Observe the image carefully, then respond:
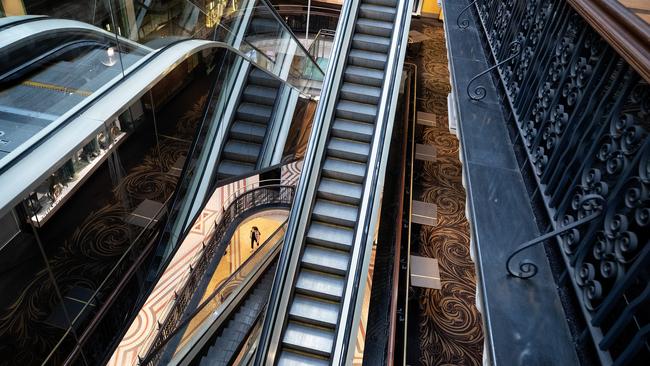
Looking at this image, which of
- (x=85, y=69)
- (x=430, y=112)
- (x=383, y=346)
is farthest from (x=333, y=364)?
(x=430, y=112)

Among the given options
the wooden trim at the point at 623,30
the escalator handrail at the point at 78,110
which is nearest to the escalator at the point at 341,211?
the escalator handrail at the point at 78,110

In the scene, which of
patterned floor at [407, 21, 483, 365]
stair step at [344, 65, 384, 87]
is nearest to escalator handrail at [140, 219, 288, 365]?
patterned floor at [407, 21, 483, 365]

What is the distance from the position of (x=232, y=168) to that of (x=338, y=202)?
2.24 meters

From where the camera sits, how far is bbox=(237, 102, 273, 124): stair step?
732 centimetres

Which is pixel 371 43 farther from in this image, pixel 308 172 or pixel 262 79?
pixel 308 172

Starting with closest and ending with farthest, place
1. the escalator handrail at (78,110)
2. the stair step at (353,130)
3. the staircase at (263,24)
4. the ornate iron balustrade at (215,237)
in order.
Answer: the escalator handrail at (78,110) < the stair step at (353,130) < the staircase at (263,24) < the ornate iron balustrade at (215,237)

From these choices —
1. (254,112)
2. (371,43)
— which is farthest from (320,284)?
(371,43)

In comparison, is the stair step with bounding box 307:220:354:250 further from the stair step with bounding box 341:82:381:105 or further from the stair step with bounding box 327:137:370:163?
the stair step with bounding box 341:82:381:105

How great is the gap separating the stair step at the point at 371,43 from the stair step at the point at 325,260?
3211mm

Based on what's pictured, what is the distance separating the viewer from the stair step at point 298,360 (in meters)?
4.77

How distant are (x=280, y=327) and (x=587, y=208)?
3.54 metres

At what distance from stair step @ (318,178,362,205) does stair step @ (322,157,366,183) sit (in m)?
0.07

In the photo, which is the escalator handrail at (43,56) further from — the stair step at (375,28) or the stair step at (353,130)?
the stair step at (375,28)

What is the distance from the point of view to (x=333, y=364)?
14.3ft
